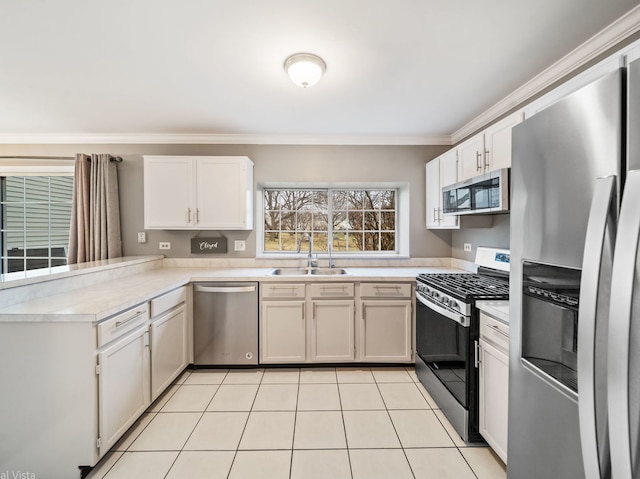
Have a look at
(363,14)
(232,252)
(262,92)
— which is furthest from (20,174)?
(363,14)

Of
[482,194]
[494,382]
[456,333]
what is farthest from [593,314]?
[482,194]

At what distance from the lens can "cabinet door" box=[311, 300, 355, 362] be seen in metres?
2.80

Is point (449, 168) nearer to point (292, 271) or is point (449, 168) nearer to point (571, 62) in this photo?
point (571, 62)

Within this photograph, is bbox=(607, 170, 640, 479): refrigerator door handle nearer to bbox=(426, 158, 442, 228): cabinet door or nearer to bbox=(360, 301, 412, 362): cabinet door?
bbox=(360, 301, 412, 362): cabinet door

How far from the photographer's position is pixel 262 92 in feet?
7.73

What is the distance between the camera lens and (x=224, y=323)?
2795 mm

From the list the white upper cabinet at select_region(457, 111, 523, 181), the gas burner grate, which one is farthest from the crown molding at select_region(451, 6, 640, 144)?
the gas burner grate

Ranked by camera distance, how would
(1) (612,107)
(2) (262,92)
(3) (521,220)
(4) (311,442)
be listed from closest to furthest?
(1) (612,107) < (3) (521,220) < (4) (311,442) < (2) (262,92)

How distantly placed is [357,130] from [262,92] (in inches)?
47.5

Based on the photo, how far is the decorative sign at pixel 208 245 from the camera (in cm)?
342

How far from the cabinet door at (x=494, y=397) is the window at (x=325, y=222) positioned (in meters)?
2.11

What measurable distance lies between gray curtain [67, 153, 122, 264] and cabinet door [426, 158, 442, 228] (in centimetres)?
345

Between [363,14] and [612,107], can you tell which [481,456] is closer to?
[612,107]

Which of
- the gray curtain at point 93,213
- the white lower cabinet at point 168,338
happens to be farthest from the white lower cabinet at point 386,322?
the gray curtain at point 93,213
